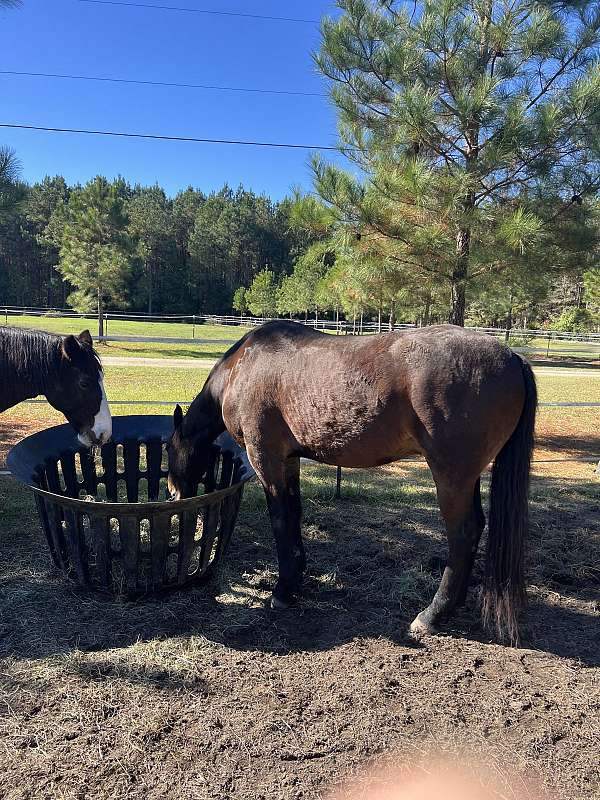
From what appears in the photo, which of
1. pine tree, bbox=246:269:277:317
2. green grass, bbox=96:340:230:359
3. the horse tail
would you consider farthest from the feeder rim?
pine tree, bbox=246:269:277:317

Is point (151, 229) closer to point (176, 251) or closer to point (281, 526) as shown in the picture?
point (176, 251)

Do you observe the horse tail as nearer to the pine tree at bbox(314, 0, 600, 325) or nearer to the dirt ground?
the dirt ground

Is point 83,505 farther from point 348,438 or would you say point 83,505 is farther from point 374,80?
A: point 374,80

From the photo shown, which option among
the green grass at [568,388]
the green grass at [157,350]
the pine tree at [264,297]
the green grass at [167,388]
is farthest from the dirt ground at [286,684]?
the pine tree at [264,297]

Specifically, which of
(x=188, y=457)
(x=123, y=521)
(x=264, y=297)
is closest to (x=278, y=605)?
(x=123, y=521)

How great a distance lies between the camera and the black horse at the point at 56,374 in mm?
3633

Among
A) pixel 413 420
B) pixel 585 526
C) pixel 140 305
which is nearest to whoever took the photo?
pixel 413 420

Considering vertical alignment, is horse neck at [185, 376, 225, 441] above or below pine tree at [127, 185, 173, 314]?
below

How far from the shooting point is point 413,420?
9.00 feet

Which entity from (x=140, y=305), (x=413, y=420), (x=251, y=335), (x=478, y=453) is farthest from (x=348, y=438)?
(x=140, y=305)

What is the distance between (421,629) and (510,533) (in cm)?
72

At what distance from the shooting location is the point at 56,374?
3.65 metres

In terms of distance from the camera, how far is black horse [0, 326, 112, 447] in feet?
11.9

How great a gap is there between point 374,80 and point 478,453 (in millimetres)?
5942
